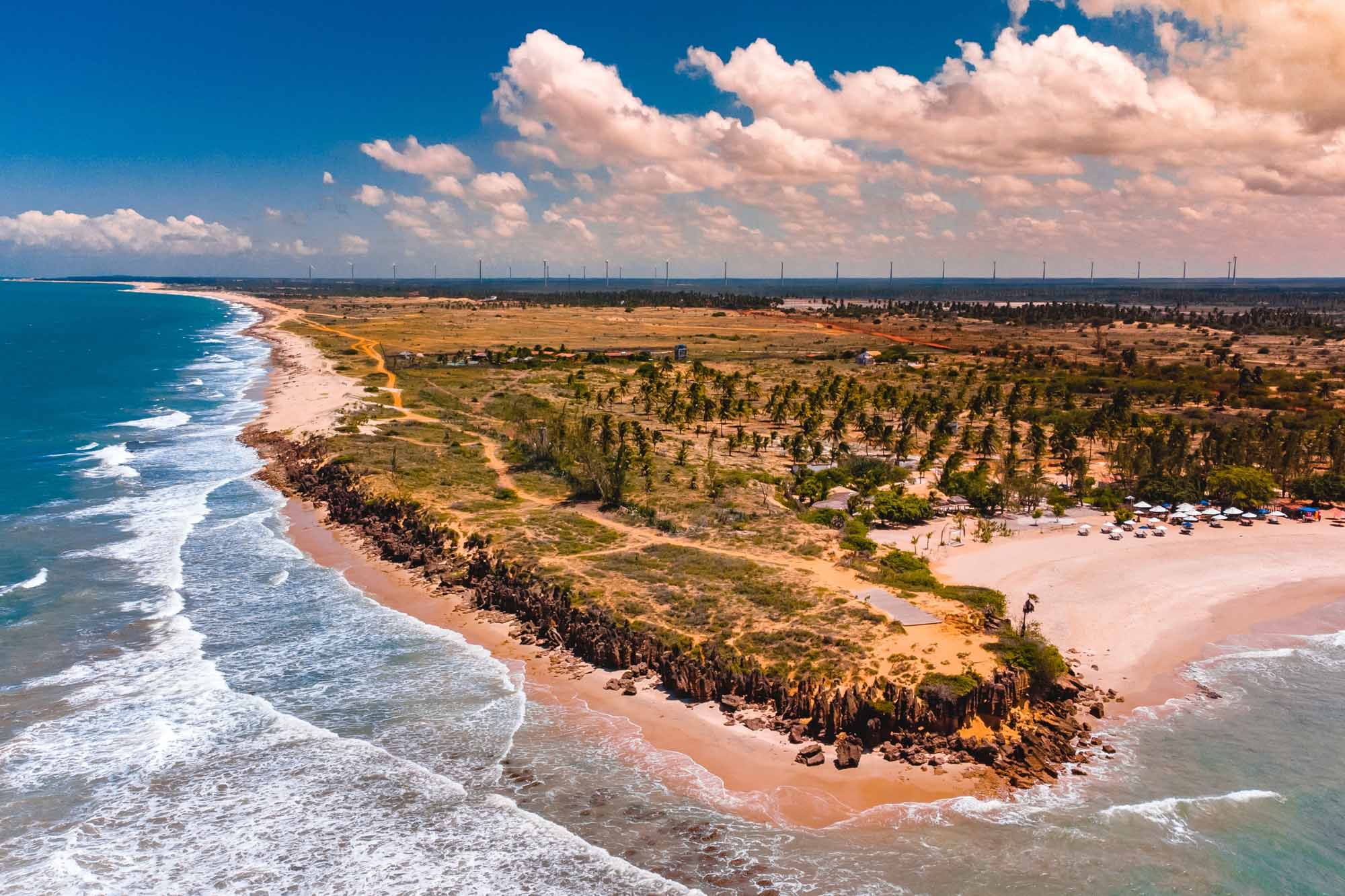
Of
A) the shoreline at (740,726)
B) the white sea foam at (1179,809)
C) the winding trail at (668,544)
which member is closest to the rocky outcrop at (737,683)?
the shoreline at (740,726)

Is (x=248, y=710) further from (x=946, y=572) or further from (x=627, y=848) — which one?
(x=946, y=572)

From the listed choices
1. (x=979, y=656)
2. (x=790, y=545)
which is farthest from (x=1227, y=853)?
(x=790, y=545)

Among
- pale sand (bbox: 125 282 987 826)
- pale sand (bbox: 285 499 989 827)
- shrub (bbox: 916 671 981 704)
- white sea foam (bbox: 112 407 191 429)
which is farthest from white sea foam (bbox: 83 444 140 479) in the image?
shrub (bbox: 916 671 981 704)

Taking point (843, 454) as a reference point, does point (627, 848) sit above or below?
below

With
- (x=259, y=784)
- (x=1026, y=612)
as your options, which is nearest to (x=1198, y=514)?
(x=1026, y=612)

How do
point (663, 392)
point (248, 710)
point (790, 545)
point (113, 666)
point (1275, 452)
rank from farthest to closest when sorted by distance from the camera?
point (663, 392) → point (1275, 452) → point (790, 545) → point (113, 666) → point (248, 710)

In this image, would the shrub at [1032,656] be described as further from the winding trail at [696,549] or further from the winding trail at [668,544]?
the winding trail at [696,549]
